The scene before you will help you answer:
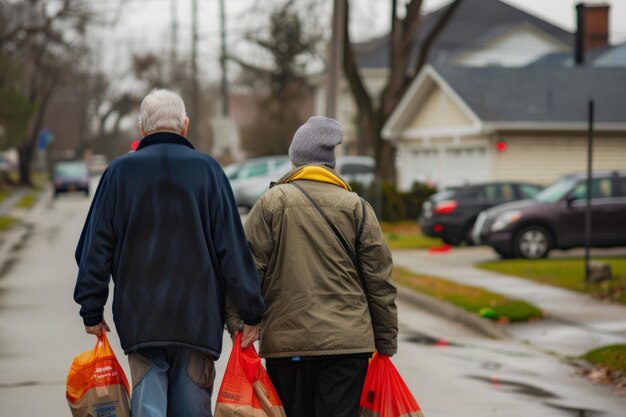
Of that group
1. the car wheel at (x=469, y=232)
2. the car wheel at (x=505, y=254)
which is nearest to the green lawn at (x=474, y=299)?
the car wheel at (x=505, y=254)

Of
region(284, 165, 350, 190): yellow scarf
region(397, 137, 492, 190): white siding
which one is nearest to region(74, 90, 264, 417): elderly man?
region(284, 165, 350, 190): yellow scarf

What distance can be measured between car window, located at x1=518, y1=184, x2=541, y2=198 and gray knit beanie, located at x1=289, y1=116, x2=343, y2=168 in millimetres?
20287

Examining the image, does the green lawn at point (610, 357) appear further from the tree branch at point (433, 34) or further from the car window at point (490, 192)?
the tree branch at point (433, 34)

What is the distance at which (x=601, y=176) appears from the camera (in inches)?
838

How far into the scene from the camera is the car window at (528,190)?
82.2 feet

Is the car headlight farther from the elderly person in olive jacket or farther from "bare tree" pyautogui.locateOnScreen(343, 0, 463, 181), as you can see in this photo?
the elderly person in olive jacket

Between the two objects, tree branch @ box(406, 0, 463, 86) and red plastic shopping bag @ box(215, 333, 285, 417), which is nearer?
red plastic shopping bag @ box(215, 333, 285, 417)

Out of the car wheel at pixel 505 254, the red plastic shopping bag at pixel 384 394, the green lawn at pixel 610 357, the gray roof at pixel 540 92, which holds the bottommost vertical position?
the car wheel at pixel 505 254

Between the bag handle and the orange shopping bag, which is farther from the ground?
the bag handle

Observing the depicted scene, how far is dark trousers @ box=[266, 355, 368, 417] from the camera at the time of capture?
495cm

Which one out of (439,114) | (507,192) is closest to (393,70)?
(439,114)

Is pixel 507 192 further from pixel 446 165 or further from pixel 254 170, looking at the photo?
pixel 254 170

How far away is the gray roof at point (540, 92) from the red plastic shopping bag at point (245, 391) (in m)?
26.5

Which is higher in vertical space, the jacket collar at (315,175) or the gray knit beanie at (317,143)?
the gray knit beanie at (317,143)
